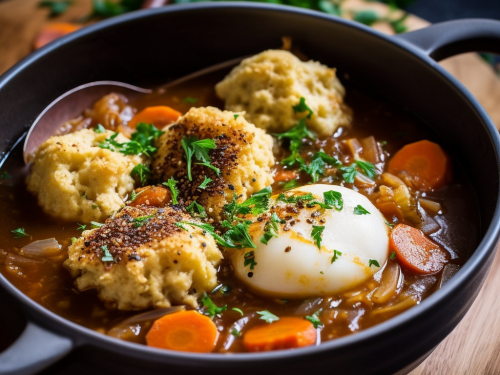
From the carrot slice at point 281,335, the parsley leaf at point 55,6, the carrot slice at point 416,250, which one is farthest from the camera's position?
the parsley leaf at point 55,6

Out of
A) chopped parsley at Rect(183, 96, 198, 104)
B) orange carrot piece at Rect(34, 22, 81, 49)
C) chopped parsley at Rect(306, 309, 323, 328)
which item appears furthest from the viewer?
orange carrot piece at Rect(34, 22, 81, 49)

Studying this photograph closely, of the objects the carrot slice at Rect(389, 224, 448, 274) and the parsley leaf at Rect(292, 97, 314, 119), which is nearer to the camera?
the carrot slice at Rect(389, 224, 448, 274)

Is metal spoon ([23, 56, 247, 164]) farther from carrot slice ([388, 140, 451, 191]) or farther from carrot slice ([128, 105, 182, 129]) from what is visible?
carrot slice ([388, 140, 451, 191])

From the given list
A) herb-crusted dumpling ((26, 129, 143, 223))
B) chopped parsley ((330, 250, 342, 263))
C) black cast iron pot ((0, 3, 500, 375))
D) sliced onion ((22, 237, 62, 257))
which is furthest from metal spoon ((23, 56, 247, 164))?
chopped parsley ((330, 250, 342, 263))

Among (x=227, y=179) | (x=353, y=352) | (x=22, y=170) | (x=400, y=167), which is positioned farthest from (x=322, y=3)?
(x=353, y=352)

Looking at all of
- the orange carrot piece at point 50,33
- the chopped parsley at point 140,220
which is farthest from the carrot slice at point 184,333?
the orange carrot piece at point 50,33

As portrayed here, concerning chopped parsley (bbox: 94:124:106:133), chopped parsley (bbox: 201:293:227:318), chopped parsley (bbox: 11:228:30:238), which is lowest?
chopped parsley (bbox: 11:228:30:238)

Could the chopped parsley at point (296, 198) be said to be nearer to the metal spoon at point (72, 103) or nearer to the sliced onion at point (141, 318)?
the sliced onion at point (141, 318)

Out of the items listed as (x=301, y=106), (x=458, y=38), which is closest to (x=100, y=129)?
(x=301, y=106)
